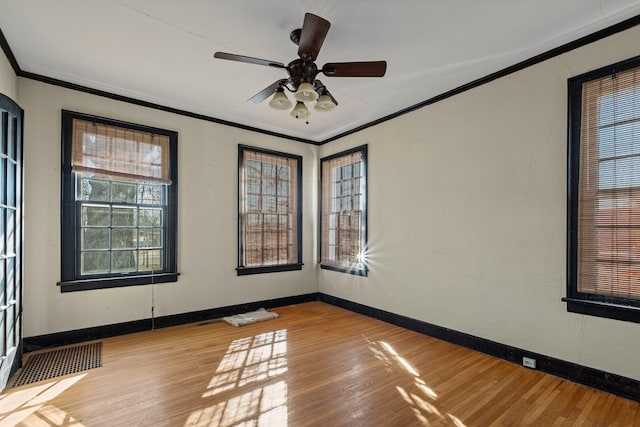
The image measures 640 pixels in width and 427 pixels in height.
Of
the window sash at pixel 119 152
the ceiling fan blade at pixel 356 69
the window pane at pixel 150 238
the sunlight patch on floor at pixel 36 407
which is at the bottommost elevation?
the sunlight patch on floor at pixel 36 407

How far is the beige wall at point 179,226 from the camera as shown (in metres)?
3.40

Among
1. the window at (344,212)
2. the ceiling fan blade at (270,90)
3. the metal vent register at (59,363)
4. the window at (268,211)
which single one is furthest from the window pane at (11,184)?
the window at (344,212)

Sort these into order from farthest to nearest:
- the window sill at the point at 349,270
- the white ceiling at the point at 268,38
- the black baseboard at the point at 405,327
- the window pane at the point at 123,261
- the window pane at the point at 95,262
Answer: the window sill at the point at 349,270
the window pane at the point at 123,261
the window pane at the point at 95,262
the black baseboard at the point at 405,327
the white ceiling at the point at 268,38

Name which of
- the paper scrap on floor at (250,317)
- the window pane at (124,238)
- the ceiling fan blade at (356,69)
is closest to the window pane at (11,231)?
the window pane at (124,238)

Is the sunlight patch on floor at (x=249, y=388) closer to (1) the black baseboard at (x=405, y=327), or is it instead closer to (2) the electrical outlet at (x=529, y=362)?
(1) the black baseboard at (x=405, y=327)

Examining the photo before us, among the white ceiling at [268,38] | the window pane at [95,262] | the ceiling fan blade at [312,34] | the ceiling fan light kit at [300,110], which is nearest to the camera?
the ceiling fan blade at [312,34]

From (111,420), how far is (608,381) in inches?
147

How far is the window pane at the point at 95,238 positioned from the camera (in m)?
3.71

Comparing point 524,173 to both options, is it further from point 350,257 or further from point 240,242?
point 240,242

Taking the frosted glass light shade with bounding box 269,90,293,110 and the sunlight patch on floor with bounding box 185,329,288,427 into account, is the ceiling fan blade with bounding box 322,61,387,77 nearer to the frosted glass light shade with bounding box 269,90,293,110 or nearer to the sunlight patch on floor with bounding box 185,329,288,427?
the frosted glass light shade with bounding box 269,90,293,110

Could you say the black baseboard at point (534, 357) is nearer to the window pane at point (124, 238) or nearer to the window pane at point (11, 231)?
the window pane at point (124, 238)

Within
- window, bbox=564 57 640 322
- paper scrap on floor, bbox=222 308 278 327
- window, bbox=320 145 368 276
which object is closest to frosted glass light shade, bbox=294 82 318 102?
window, bbox=564 57 640 322

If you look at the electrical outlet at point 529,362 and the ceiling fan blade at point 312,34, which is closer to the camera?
the ceiling fan blade at point 312,34

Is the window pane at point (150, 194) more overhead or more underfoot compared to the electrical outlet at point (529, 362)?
more overhead
